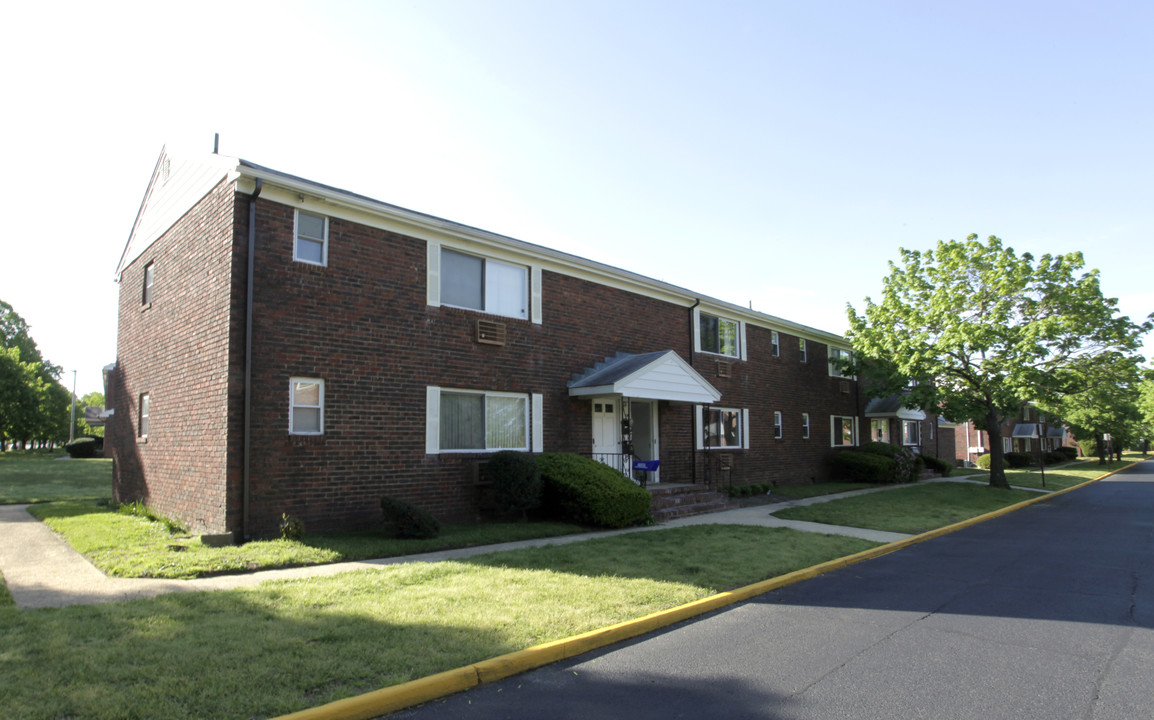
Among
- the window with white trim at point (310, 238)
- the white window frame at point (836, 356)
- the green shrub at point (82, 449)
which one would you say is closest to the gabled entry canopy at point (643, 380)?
the window with white trim at point (310, 238)

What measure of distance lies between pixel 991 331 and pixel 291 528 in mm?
20299

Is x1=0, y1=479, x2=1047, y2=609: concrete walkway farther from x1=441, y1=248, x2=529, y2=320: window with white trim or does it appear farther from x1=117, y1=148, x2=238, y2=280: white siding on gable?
x1=117, y1=148, x2=238, y2=280: white siding on gable

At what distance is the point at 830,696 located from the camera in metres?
4.67

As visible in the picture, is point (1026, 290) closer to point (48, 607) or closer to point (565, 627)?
point (565, 627)

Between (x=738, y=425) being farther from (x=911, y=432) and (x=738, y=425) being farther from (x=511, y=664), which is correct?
(x=511, y=664)

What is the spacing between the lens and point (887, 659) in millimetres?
5469

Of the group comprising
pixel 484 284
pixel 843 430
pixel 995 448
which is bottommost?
pixel 995 448

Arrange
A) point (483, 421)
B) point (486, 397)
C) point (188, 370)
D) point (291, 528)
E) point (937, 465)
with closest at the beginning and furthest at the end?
point (291, 528), point (188, 370), point (483, 421), point (486, 397), point (937, 465)

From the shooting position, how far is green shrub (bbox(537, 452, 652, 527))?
40.0 ft

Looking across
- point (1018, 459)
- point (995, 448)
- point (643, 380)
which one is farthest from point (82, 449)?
point (1018, 459)

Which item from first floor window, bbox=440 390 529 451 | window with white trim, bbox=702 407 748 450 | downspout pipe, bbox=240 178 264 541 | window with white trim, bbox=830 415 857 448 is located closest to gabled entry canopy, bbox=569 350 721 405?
first floor window, bbox=440 390 529 451

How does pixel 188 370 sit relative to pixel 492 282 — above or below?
below

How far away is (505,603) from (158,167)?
13410 millimetres

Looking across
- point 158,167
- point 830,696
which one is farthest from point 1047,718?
point 158,167
